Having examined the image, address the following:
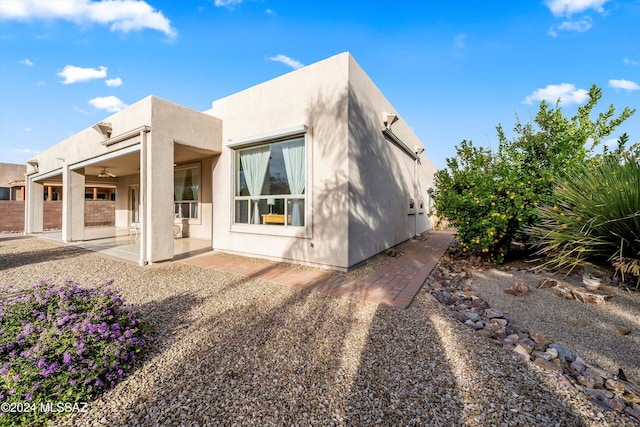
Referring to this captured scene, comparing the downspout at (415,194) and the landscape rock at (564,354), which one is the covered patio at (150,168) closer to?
the landscape rock at (564,354)

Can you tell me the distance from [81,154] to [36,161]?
22.9 ft

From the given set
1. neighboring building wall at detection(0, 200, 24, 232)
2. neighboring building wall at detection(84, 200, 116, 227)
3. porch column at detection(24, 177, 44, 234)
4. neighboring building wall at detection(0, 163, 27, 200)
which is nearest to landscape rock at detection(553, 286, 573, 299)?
porch column at detection(24, 177, 44, 234)

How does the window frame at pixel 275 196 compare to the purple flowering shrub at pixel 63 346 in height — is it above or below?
above

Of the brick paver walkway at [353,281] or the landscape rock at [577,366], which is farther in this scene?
the brick paver walkway at [353,281]

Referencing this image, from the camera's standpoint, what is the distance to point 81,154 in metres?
9.46

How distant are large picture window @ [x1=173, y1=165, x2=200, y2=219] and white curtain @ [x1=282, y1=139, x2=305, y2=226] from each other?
5.23 meters

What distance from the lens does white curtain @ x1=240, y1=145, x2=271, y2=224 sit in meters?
7.11

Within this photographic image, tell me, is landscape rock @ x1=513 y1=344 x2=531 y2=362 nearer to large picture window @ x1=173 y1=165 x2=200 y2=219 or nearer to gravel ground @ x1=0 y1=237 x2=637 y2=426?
gravel ground @ x1=0 y1=237 x2=637 y2=426

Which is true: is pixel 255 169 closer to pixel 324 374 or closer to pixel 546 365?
pixel 324 374

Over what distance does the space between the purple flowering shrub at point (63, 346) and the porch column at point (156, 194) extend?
355 cm

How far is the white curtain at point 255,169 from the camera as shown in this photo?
711 cm

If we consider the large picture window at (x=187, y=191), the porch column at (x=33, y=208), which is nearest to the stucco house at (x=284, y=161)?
the large picture window at (x=187, y=191)

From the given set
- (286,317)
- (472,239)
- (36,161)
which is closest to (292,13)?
(472,239)

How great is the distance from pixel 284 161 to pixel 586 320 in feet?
20.4
